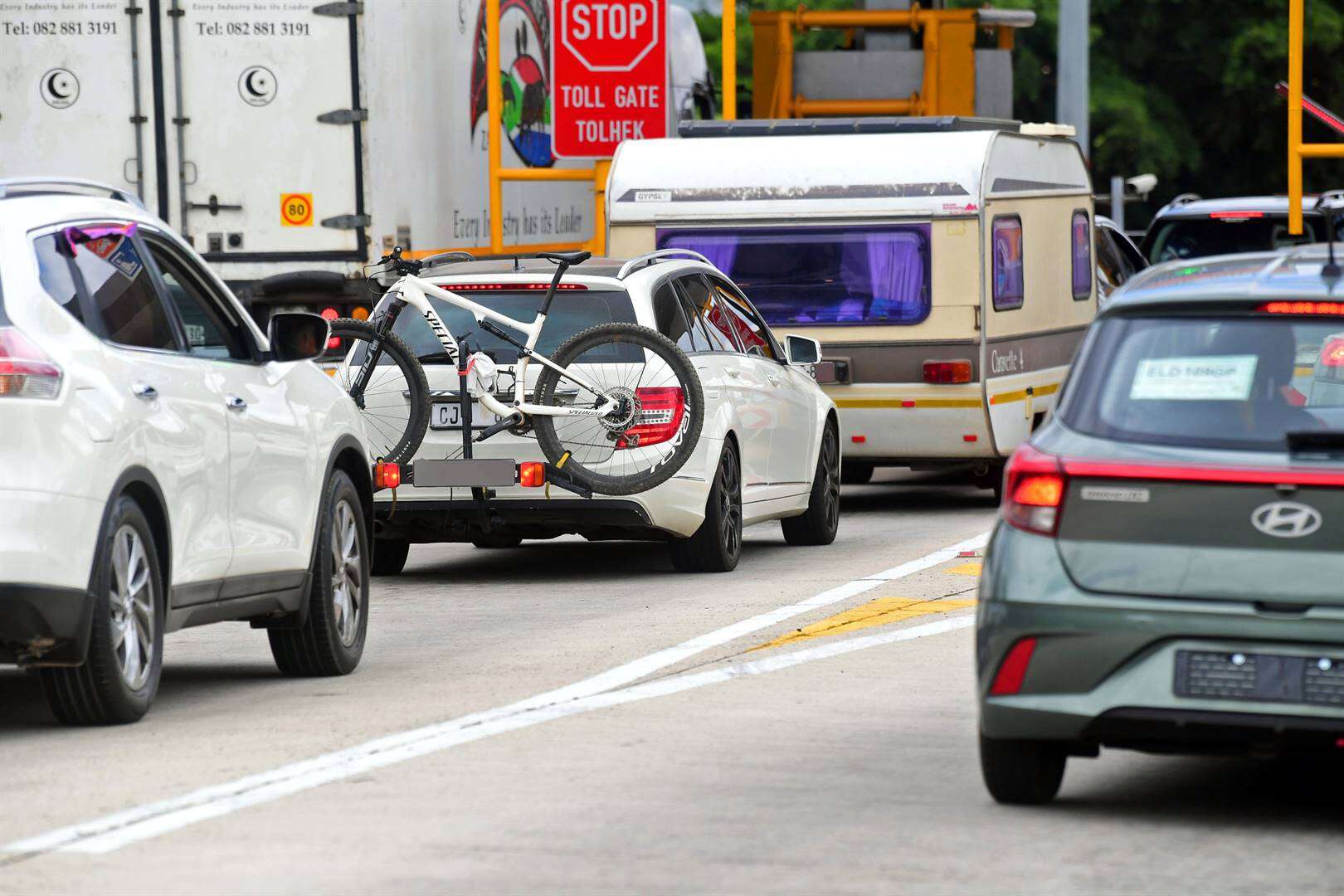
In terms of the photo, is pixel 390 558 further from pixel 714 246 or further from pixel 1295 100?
pixel 1295 100

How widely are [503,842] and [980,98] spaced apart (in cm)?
2011

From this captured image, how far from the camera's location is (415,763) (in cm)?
792

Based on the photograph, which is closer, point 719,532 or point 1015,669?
point 1015,669

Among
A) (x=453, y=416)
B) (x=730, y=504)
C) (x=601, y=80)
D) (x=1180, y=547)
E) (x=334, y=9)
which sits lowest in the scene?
(x=730, y=504)

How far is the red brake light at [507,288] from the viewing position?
528 inches

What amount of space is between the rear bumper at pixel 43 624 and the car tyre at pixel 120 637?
0.41ft

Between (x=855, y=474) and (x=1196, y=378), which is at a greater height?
(x=1196, y=378)

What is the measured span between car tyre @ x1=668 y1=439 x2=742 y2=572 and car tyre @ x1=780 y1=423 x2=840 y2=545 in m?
1.38

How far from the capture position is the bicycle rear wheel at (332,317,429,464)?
13.0 m

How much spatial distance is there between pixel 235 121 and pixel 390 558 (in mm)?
4517

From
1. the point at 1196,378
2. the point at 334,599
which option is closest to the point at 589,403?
the point at 334,599

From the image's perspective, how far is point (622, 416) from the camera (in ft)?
42.3

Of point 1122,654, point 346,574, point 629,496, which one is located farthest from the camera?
point 629,496

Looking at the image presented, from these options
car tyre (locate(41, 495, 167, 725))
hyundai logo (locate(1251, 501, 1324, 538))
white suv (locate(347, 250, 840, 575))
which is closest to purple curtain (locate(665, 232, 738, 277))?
white suv (locate(347, 250, 840, 575))
